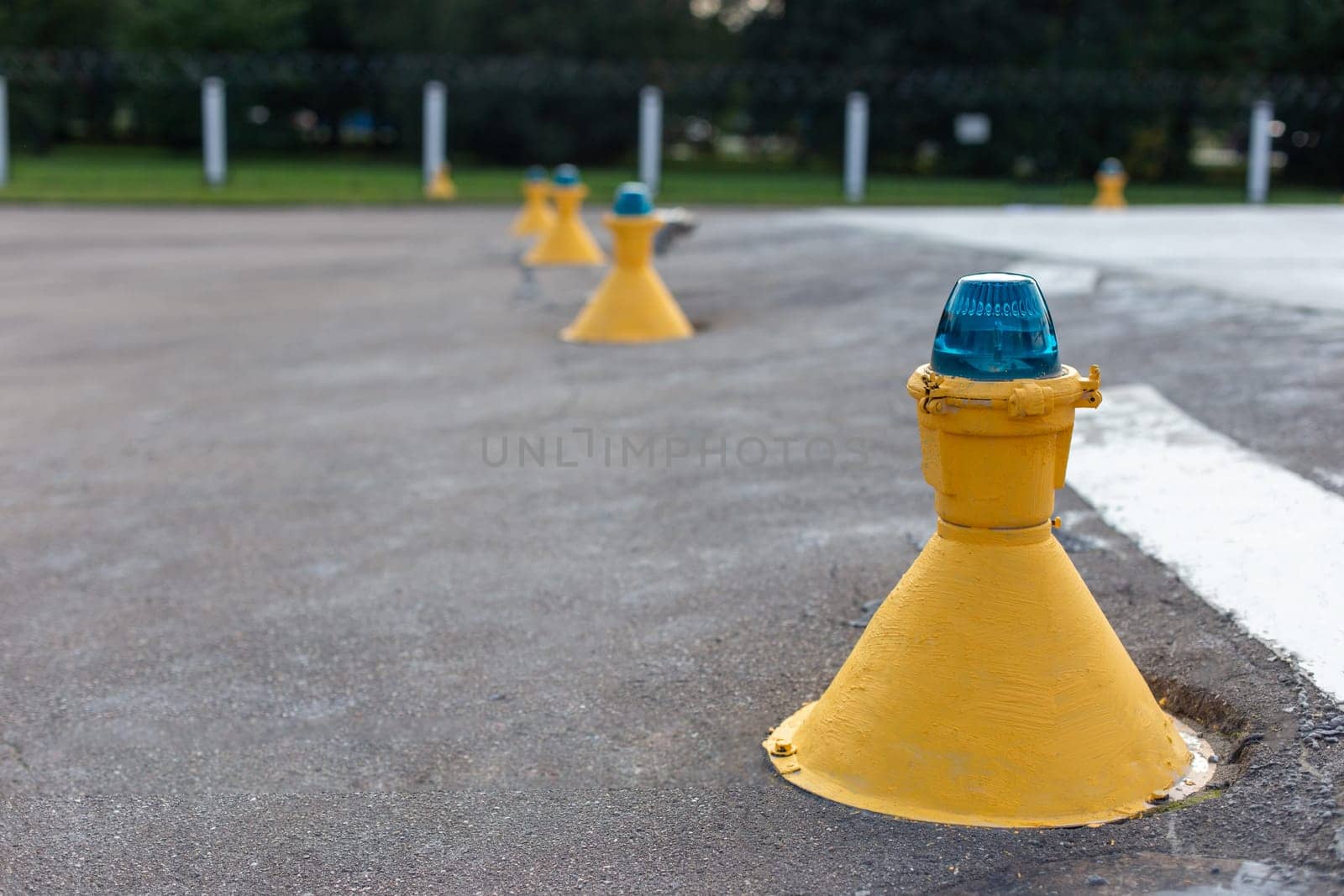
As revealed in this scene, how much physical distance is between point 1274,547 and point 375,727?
2486mm

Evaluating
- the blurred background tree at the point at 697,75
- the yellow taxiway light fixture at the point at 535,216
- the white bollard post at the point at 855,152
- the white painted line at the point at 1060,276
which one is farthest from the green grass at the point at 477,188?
the white painted line at the point at 1060,276

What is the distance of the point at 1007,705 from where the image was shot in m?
2.95

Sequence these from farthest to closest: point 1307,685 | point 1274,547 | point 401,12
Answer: point 401,12
point 1274,547
point 1307,685

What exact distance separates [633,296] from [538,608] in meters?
4.47

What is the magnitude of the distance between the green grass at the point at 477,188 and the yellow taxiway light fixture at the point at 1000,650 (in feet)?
68.5

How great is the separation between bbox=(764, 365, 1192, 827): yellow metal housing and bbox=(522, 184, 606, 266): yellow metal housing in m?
10.7

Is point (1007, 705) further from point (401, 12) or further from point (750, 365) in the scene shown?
point (401, 12)

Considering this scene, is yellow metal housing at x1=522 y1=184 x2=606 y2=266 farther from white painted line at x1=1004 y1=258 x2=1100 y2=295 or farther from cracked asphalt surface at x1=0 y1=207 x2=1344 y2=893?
white painted line at x1=1004 y1=258 x2=1100 y2=295

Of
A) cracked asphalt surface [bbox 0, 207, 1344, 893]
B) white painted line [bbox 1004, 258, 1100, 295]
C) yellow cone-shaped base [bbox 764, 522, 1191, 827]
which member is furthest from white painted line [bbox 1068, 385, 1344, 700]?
white painted line [bbox 1004, 258, 1100, 295]

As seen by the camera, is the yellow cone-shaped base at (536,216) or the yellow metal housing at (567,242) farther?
the yellow cone-shaped base at (536,216)

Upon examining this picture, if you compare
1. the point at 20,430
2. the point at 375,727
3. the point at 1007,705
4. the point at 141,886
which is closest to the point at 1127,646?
the point at 1007,705

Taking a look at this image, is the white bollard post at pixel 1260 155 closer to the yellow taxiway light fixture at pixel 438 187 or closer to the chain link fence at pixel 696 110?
the chain link fence at pixel 696 110

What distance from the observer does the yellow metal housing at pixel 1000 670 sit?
9.47 ft

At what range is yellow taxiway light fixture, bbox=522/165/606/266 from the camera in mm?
13492
